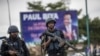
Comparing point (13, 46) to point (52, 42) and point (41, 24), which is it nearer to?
point (52, 42)

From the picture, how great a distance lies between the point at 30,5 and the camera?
46594mm

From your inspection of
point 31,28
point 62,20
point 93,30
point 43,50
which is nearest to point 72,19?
point 62,20

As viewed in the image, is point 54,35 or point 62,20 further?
point 62,20

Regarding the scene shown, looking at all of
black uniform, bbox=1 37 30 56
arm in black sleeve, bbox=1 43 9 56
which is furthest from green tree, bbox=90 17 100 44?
arm in black sleeve, bbox=1 43 9 56

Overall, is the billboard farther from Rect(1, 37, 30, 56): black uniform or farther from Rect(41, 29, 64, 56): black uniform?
Rect(1, 37, 30, 56): black uniform

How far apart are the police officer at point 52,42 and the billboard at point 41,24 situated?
1746cm

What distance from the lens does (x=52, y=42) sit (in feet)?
26.3

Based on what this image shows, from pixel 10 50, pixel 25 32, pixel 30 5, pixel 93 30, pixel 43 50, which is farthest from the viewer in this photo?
pixel 93 30

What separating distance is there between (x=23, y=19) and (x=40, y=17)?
43.6 inches

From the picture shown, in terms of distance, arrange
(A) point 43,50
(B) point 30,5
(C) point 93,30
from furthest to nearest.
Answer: (C) point 93,30 → (B) point 30,5 → (A) point 43,50

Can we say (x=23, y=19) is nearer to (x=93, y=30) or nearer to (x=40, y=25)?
(x=40, y=25)

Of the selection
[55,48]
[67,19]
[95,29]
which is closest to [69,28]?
[67,19]

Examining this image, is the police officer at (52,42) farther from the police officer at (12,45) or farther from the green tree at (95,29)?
the green tree at (95,29)

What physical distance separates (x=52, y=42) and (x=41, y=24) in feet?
60.5
